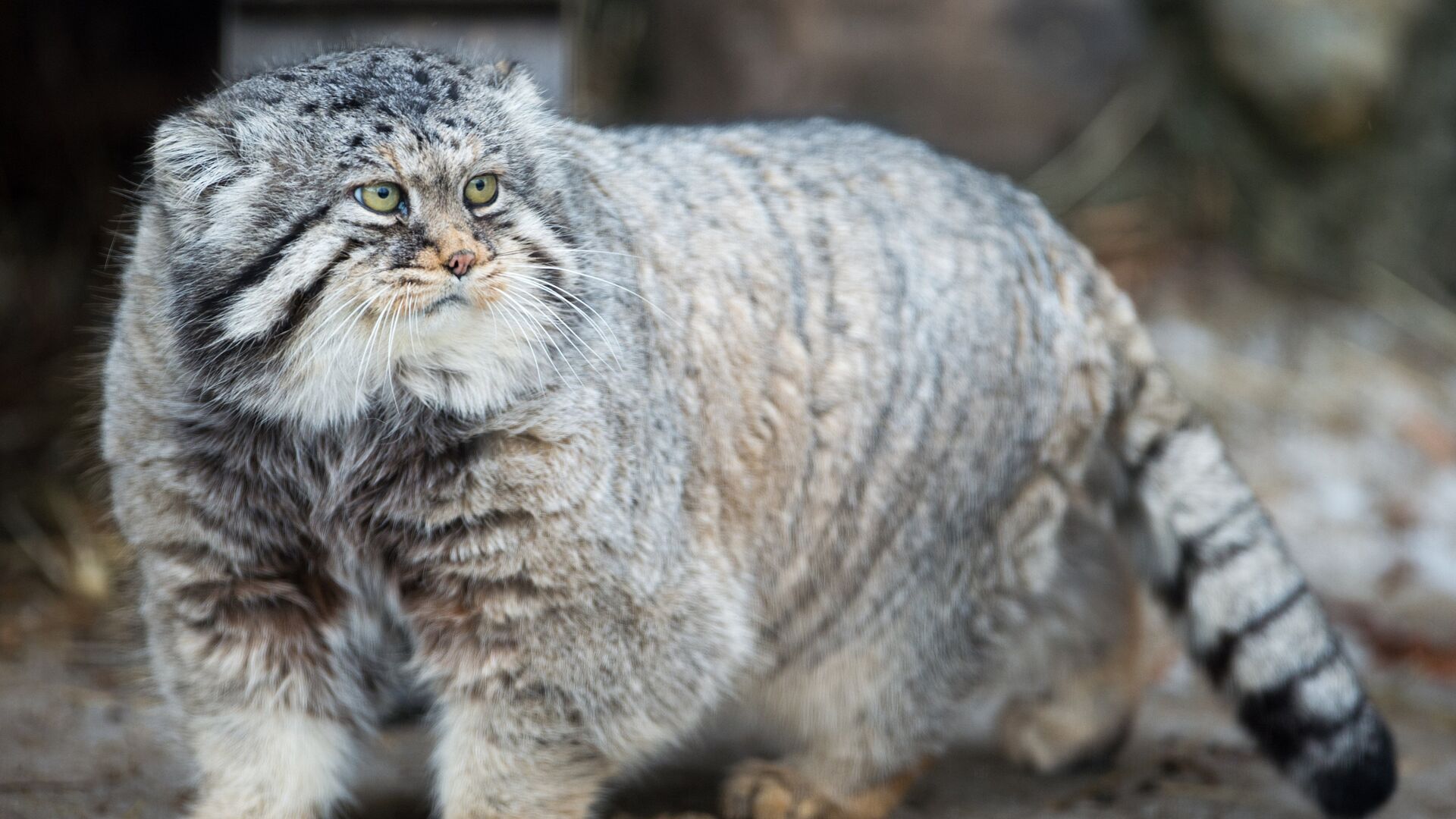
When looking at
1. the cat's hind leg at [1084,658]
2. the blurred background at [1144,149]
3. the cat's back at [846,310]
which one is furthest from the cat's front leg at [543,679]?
the blurred background at [1144,149]

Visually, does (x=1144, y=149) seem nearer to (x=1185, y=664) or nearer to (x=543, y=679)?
(x=1185, y=664)

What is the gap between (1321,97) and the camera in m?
6.18

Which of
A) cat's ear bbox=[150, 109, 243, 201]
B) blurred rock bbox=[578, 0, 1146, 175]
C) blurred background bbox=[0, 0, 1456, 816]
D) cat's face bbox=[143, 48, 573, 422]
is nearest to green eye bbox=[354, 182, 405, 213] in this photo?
cat's face bbox=[143, 48, 573, 422]

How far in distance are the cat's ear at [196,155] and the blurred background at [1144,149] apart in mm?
3020

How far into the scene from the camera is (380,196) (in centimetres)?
249

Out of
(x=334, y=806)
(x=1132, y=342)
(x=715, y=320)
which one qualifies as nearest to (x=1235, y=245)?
(x=1132, y=342)

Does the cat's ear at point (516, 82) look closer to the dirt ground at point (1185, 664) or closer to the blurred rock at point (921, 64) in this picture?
the dirt ground at point (1185, 664)

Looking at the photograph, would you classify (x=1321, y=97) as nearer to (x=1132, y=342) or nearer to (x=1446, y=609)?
(x=1446, y=609)

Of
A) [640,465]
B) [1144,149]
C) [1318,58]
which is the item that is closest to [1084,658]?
[640,465]

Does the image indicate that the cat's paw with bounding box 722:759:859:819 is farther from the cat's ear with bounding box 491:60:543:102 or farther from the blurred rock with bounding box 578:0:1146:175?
the blurred rock with bounding box 578:0:1146:175

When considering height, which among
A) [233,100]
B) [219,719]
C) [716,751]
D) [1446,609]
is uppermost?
[233,100]

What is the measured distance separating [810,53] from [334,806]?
4.08 m

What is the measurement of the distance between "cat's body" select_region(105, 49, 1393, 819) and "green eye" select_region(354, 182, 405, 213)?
0.02m

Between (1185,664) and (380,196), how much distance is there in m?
3.46
